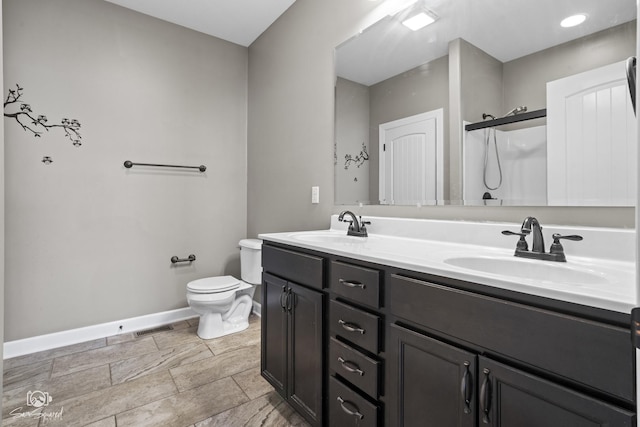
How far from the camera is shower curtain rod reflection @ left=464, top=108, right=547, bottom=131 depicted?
117 cm

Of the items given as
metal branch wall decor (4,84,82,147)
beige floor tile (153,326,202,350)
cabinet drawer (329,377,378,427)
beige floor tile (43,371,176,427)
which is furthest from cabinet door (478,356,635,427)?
metal branch wall decor (4,84,82,147)

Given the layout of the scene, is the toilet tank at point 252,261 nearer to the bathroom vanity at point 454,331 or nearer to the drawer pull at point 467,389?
the bathroom vanity at point 454,331

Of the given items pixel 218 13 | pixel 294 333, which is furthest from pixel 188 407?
pixel 218 13

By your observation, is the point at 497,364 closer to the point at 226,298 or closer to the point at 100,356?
the point at 226,298

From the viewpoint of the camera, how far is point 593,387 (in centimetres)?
59

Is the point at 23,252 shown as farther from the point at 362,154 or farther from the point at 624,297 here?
the point at 624,297

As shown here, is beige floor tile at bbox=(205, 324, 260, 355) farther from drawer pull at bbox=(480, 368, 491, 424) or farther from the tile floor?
drawer pull at bbox=(480, 368, 491, 424)

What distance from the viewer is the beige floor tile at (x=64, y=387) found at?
5.33ft

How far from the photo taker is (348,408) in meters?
1.14

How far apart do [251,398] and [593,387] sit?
1.55m

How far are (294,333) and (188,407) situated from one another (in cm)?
73

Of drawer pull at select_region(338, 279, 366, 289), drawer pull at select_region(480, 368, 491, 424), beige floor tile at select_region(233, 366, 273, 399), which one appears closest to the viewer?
drawer pull at select_region(480, 368, 491, 424)

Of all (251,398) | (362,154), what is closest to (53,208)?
(251,398)

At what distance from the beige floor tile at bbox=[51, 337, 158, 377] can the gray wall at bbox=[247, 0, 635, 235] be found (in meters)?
1.26
